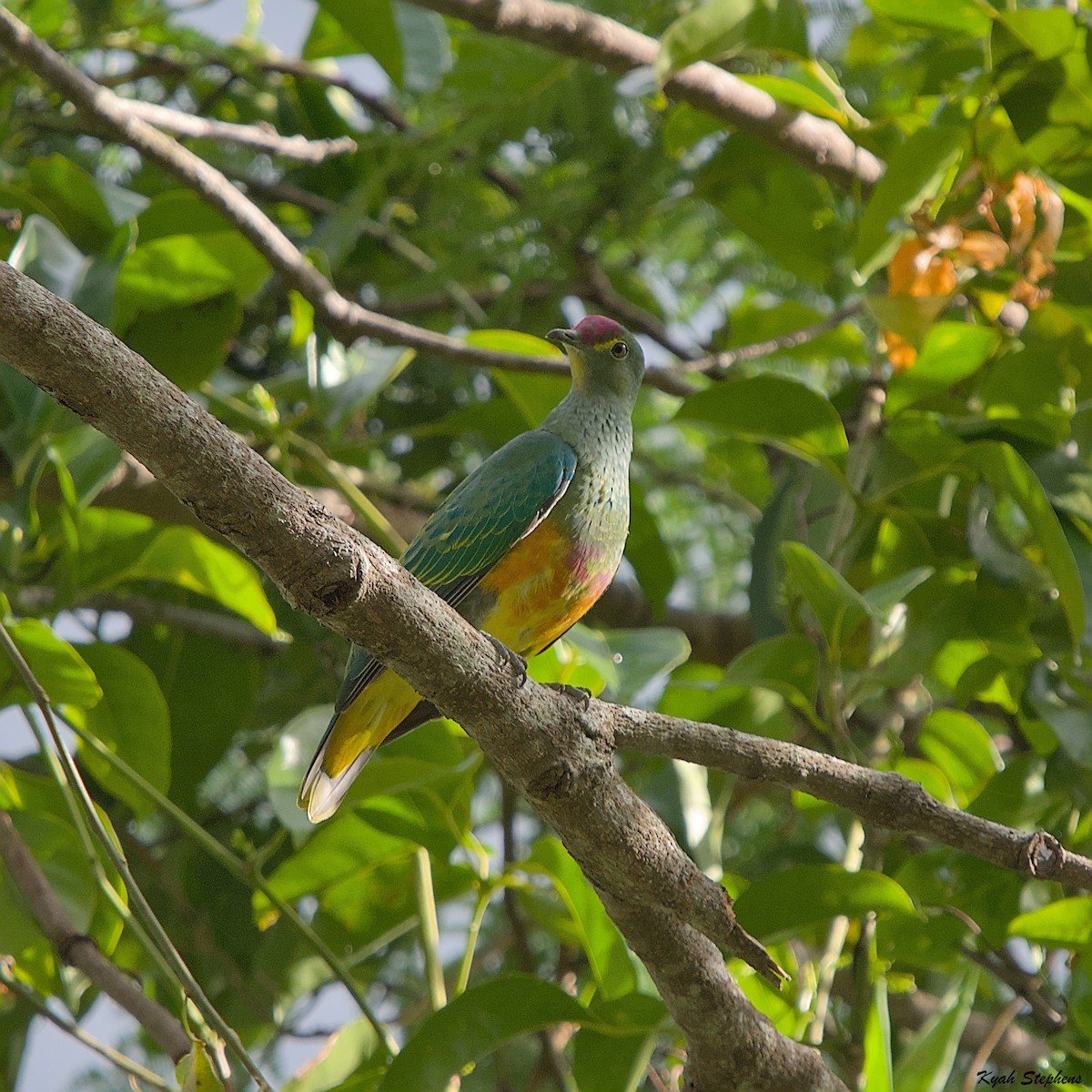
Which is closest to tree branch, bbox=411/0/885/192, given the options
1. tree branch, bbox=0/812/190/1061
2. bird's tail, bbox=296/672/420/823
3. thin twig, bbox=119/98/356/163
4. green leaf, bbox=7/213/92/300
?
thin twig, bbox=119/98/356/163

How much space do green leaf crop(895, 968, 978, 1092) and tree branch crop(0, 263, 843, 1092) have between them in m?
0.28

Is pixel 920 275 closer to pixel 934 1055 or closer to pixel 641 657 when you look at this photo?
pixel 641 657

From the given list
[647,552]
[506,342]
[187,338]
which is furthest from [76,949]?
[647,552]

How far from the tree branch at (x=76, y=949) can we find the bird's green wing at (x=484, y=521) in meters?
0.58

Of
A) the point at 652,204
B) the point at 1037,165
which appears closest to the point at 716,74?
the point at 652,204

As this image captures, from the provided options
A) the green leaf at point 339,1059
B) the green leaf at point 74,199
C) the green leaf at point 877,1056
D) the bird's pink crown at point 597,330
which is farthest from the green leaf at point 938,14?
the green leaf at point 339,1059

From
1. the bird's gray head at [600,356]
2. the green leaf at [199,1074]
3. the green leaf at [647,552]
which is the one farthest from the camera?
the green leaf at [647,552]

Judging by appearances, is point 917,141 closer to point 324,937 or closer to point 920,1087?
point 920,1087

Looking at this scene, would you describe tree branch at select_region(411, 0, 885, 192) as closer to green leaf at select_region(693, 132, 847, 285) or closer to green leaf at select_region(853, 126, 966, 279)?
green leaf at select_region(693, 132, 847, 285)

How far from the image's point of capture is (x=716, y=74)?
3.00 meters

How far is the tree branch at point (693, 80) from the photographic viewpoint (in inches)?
109

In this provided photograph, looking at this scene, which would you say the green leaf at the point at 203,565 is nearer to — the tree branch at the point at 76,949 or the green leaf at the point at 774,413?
the tree branch at the point at 76,949

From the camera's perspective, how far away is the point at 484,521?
2.40m

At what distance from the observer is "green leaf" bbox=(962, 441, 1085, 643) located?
7.49ft
